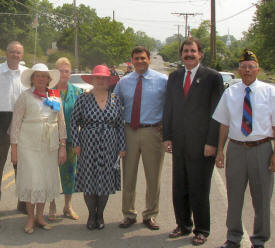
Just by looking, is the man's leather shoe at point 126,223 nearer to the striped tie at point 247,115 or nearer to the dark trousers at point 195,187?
the dark trousers at point 195,187

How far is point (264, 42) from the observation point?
23.7 meters

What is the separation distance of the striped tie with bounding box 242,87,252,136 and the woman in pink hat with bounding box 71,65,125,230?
1483 mm

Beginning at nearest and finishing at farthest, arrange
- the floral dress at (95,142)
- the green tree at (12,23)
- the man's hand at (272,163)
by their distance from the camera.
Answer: the man's hand at (272,163) < the floral dress at (95,142) < the green tree at (12,23)

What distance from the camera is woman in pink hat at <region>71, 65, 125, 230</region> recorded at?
4.50m

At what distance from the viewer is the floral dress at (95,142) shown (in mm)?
4496

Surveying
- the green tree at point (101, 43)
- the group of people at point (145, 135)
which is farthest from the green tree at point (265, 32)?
the green tree at point (101, 43)

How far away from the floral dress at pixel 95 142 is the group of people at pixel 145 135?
0.01 meters

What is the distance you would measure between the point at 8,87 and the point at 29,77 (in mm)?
456

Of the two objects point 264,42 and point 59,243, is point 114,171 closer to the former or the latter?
point 59,243

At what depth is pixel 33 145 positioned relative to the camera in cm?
450

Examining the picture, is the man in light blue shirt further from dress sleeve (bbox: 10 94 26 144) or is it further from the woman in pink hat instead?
dress sleeve (bbox: 10 94 26 144)

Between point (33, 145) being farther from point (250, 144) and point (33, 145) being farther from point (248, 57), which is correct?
point (248, 57)

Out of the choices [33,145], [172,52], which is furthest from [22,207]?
[172,52]

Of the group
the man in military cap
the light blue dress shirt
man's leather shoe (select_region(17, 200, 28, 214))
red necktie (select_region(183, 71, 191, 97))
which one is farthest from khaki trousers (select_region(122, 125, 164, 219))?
man's leather shoe (select_region(17, 200, 28, 214))
